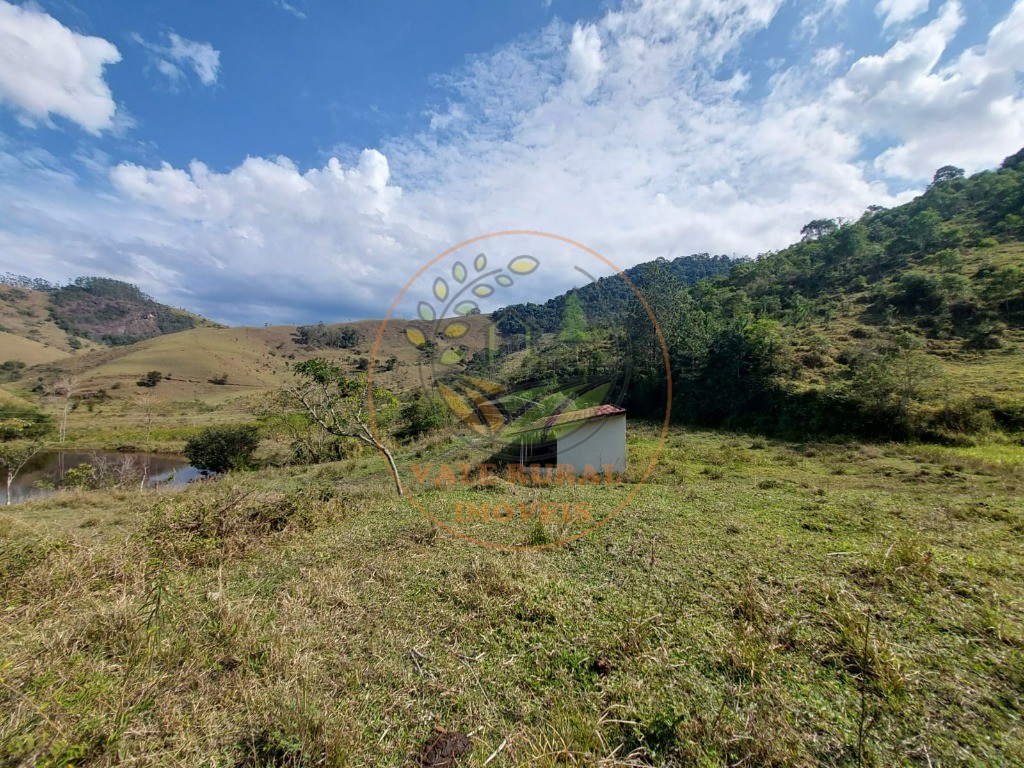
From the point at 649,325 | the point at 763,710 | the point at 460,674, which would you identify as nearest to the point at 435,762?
the point at 460,674

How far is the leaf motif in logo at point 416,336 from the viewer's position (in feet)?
23.7

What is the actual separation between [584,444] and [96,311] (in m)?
167

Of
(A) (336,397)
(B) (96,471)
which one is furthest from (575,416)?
(B) (96,471)

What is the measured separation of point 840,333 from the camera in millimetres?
31906

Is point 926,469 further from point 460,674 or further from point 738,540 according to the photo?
point 460,674

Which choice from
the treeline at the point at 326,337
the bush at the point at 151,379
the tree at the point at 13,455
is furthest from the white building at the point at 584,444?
the treeline at the point at 326,337

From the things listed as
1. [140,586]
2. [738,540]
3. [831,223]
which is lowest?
[738,540]

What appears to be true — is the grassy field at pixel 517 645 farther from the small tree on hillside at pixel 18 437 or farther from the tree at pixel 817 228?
the tree at pixel 817 228

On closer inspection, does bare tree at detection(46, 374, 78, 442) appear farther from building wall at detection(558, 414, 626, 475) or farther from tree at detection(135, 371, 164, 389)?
building wall at detection(558, 414, 626, 475)

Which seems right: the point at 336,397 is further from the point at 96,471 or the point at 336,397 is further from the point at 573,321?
the point at 96,471

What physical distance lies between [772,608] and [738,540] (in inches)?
94.5

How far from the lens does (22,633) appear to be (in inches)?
140

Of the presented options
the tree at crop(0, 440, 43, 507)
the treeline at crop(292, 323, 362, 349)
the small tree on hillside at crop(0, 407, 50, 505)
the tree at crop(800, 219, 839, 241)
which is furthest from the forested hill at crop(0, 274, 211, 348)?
the tree at crop(800, 219, 839, 241)

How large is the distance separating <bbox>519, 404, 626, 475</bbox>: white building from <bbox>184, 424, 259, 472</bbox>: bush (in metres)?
17.6
